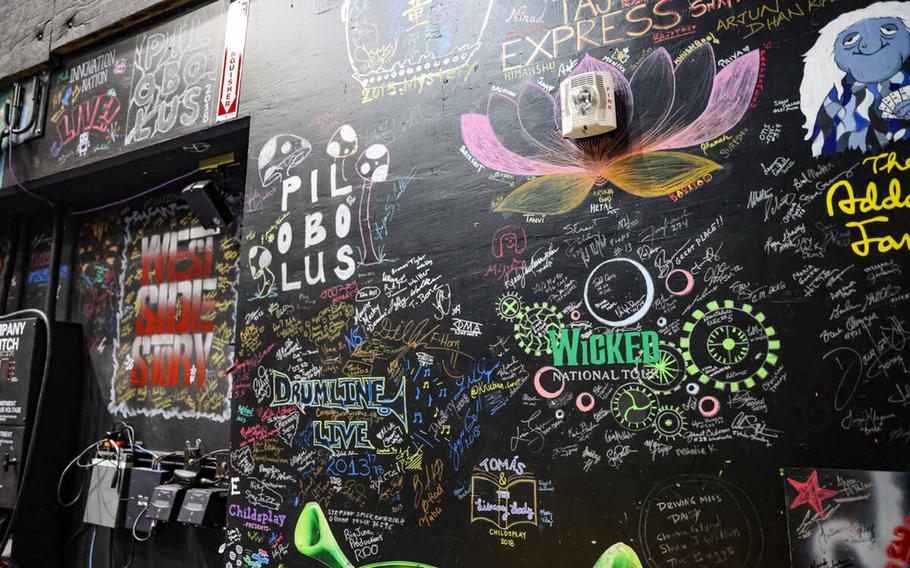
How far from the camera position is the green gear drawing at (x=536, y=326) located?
2.59m

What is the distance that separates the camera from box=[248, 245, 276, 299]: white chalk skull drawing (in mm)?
3387

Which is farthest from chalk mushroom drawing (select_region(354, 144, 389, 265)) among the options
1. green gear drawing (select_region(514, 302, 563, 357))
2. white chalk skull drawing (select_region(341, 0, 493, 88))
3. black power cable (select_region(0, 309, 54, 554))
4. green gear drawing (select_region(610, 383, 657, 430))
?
black power cable (select_region(0, 309, 54, 554))

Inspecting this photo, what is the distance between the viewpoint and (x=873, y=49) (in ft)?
7.12

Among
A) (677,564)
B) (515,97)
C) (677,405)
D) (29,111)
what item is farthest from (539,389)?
(29,111)

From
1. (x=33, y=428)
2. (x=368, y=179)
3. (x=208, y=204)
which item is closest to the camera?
(x=368, y=179)

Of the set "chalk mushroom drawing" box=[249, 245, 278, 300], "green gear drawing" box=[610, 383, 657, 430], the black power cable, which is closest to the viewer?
"green gear drawing" box=[610, 383, 657, 430]

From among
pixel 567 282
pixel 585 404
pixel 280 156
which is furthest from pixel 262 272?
pixel 585 404

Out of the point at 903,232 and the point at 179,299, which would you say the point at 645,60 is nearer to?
the point at 903,232

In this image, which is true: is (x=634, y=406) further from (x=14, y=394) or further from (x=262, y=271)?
(x=14, y=394)

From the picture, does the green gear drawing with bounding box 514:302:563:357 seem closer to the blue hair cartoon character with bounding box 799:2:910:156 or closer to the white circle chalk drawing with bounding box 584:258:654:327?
the white circle chalk drawing with bounding box 584:258:654:327

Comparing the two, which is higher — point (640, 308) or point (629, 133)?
point (629, 133)

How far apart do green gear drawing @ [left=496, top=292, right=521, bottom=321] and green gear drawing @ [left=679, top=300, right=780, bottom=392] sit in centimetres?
67

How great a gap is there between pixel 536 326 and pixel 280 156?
1774 millimetres

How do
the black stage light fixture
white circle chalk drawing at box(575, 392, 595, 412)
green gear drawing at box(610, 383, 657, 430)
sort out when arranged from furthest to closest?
the black stage light fixture, white circle chalk drawing at box(575, 392, 595, 412), green gear drawing at box(610, 383, 657, 430)
